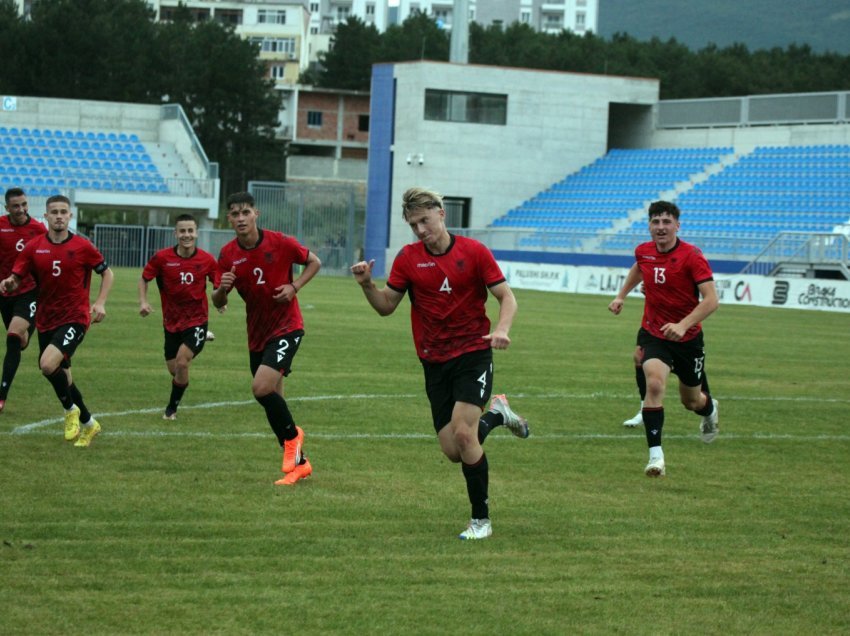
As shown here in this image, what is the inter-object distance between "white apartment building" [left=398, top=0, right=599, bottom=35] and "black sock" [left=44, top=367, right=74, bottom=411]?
159 m

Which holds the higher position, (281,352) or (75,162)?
(75,162)

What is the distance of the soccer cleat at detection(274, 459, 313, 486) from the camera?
9219 mm

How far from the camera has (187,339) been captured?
13.0m

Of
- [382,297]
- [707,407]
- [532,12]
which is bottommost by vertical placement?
[707,407]

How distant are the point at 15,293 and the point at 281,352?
4.18 metres

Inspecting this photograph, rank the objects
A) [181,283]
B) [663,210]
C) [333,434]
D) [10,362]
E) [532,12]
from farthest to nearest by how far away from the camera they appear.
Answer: [532,12], [181,283], [10,362], [333,434], [663,210]

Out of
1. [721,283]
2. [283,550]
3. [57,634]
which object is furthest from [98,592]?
[721,283]

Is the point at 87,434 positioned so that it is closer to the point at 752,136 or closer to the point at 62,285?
the point at 62,285

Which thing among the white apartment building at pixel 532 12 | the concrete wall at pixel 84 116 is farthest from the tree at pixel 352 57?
the white apartment building at pixel 532 12

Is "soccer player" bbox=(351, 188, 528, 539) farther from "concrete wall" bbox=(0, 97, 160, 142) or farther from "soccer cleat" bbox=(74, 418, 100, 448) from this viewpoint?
"concrete wall" bbox=(0, 97, 160, 142)

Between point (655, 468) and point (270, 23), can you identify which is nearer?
point (655, 468)

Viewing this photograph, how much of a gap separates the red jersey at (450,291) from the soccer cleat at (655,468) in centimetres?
259

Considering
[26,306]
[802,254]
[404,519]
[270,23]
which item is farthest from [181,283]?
[270,23]

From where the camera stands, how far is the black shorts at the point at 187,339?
1295 cm
